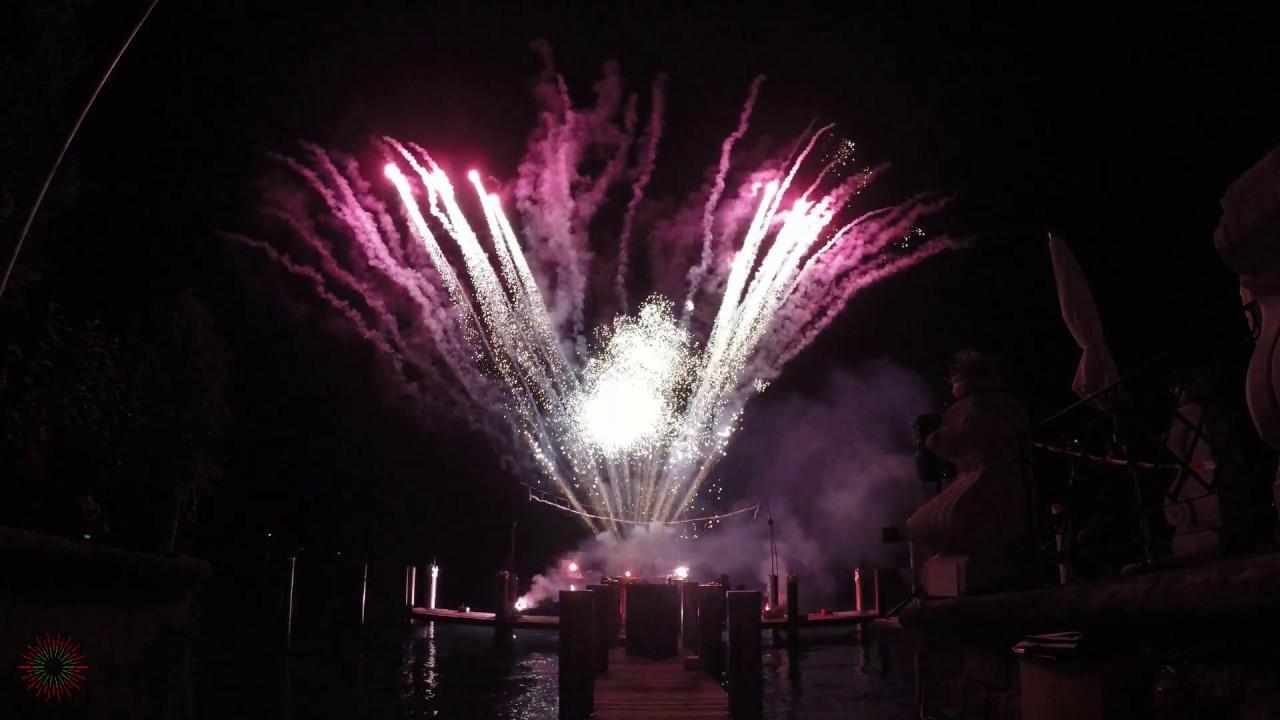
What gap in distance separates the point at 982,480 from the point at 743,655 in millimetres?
6948

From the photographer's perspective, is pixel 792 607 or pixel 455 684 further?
pixel 792 607

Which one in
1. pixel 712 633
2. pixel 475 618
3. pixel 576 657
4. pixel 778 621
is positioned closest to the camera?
pixel 576 657

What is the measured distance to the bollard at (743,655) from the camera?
12.6m

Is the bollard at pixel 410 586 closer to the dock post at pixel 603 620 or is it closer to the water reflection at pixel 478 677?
the water reflection at pixel 478 677

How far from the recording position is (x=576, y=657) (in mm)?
12203

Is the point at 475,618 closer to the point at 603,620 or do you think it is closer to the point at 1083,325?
the point at 603,620

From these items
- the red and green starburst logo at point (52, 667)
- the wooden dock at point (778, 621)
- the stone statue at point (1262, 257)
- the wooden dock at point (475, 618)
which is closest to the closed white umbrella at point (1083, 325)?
the stone statue at point (1262, 257)

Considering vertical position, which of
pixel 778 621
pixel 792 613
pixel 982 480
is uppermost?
pixel 982 480

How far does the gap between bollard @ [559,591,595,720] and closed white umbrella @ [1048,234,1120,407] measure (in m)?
7.58

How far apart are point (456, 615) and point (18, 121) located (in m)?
27.6

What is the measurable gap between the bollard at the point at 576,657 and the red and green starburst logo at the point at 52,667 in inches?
227

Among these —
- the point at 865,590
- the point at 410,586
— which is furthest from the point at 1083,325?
the point at 410,586

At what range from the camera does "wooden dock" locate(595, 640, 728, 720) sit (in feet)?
38.6

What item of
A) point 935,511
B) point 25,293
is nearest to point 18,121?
point 25,293
